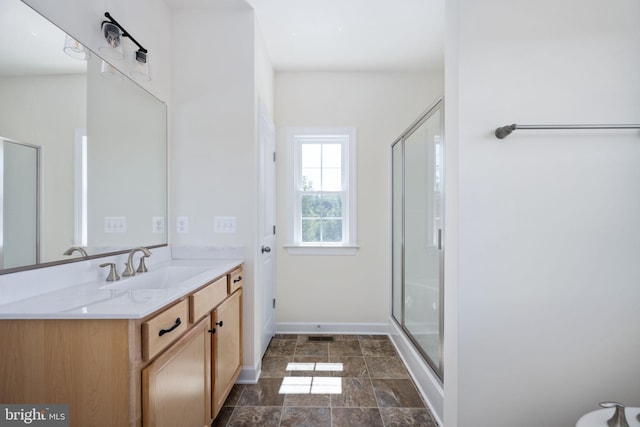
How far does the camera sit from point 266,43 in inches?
101

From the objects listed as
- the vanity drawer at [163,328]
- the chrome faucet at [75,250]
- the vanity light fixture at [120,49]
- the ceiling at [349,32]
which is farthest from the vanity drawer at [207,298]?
the ceiling at [349,32]

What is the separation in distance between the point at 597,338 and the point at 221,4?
2994 mm

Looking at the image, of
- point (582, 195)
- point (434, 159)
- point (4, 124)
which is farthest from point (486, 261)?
point (4, 124)

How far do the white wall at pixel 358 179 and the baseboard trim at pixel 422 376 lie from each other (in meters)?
0.51

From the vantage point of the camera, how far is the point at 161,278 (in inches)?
66.2

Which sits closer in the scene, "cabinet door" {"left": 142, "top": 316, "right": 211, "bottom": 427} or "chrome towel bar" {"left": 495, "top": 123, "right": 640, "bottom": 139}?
"cabinet door" {"left": 142, "top": 316, "right": 211, "bottom": 427}

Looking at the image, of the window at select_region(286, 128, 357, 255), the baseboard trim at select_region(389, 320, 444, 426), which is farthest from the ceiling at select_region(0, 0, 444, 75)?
the baseboard trim at select_region(389, 320, 444, 426)

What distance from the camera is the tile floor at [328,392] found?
176 cm

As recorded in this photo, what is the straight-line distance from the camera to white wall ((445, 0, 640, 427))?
1344 millimetres

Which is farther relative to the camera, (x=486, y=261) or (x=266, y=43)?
(x=266, y=43)

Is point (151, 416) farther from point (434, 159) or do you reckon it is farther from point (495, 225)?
point (434, 159)

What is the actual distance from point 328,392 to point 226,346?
0.82 meters

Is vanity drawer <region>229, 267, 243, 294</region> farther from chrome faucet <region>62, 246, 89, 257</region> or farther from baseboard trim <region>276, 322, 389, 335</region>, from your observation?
baseboard trim <region>276, 322, 389, 335</region>

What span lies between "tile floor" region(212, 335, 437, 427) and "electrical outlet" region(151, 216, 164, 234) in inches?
48.7
